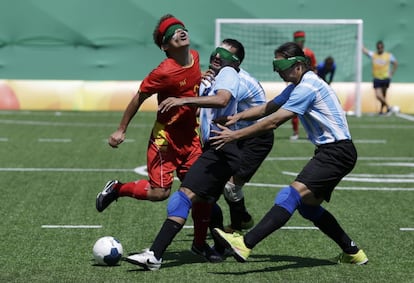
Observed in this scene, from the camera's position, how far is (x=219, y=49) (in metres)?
8.95

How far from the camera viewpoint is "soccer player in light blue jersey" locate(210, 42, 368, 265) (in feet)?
26.4

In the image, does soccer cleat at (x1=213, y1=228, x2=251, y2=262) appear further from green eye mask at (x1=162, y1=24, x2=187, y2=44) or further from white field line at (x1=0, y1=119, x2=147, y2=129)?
white field line at (x1=0, y1=119, x2=147, y2=129)

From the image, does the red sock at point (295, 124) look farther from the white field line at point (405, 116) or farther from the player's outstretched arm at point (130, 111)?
the player's outstretched arm at point (130, 111)

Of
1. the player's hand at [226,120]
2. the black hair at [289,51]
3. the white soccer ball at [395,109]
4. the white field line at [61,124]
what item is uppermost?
the black hair at [289,51]

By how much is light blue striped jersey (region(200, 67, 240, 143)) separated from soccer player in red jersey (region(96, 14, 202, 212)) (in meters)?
0.09

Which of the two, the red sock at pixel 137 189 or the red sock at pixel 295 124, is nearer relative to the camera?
the red sock at pixel 137 189

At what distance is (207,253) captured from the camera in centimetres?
875

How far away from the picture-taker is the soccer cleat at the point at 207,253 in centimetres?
868

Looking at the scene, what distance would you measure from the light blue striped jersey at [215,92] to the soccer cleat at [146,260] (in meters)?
1.18

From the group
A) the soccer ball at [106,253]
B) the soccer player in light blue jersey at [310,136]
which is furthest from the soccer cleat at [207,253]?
the soccer ball at [106,253]

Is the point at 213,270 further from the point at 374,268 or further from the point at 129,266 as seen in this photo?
the point at 374,268

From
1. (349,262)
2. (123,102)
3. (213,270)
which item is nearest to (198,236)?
(213,270)

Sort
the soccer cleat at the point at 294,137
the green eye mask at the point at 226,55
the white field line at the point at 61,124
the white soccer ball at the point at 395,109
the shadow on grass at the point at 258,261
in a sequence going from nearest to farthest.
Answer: the shadow on grass at the point at 258,261
the green eye mask at the point at 226,55
the soccer cleat at the point at 294,137
the white field line at the point at 61,124
the white soccer ball at the point at 395,109

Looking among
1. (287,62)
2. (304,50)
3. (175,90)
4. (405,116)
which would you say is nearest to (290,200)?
(287,62)
